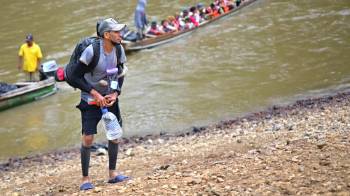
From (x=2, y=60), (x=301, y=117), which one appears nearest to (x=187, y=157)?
(x=301, y=117)

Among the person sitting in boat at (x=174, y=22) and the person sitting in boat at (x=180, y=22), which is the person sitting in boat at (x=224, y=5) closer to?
the person sitting in boat at (x=180, y=22)

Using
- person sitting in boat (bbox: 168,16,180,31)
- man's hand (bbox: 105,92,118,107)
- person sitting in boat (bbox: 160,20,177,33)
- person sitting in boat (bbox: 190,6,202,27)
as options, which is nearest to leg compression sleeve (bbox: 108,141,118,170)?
man's hand (bbox: 105,92,118,107)

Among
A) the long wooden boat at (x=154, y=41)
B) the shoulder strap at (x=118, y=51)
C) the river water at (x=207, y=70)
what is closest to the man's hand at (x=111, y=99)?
the shoulder strap at (x=118, y=51)

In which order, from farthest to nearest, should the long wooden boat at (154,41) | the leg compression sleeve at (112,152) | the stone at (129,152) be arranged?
the long wooden boat at (154,41), the stone at (129,152), the leg compression sleeve at (112,152)

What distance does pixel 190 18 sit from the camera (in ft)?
65.4

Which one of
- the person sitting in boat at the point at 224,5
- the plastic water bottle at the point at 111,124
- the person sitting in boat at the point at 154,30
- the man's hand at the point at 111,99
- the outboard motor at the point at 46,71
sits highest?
the man's hand at the point at 111,99

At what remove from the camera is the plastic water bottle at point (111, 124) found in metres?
5.89

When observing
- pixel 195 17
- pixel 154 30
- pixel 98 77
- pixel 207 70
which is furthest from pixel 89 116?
pixel 195 17

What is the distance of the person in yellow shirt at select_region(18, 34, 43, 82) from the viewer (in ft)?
49.0

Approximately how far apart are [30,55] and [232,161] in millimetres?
9902

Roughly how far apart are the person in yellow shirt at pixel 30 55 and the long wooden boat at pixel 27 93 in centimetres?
70

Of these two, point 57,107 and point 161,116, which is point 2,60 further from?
point 161,116

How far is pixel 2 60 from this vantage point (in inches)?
764

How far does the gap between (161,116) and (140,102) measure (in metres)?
1.31
